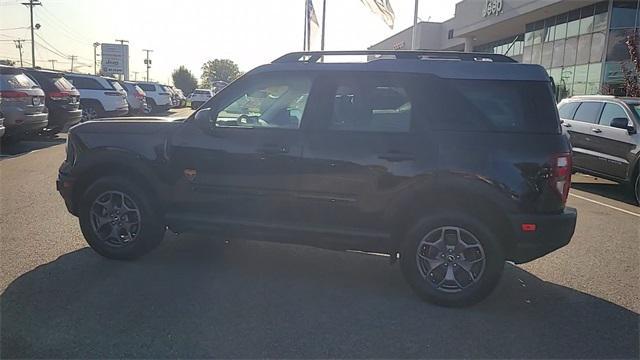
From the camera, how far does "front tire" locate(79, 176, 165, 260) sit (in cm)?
497

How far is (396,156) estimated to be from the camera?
429 cm

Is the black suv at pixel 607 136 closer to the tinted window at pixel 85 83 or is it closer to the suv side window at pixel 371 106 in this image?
the suv side window at pixel 371 106

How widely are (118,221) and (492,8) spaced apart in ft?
104

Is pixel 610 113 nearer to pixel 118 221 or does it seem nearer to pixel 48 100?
pixel 118 221

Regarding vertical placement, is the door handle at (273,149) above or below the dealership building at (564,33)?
below

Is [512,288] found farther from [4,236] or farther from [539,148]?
[4,236]

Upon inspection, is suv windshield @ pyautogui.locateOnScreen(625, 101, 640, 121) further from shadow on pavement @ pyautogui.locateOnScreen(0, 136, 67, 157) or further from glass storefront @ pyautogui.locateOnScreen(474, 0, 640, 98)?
shadow on pavement @ pyautogui.locateOnScreen(0, 136, 67, 157)

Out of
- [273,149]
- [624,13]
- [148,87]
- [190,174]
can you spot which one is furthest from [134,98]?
[624,13]

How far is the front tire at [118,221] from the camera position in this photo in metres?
4.97

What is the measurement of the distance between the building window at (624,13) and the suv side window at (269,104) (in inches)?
906

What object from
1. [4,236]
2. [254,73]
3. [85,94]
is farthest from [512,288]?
[85,94]

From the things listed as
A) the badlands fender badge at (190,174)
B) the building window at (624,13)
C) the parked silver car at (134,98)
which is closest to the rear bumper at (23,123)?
the badlands fender badge at (190,174)

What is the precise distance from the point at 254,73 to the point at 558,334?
10.7ft

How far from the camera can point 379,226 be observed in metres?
4.42
